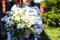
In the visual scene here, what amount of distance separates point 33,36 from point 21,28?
0.77 feet

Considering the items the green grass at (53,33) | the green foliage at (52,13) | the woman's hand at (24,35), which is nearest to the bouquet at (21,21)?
the woman's hand at (24,35)

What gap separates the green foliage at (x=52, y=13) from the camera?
40.2ft

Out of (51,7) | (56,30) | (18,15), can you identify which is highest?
(18,15)

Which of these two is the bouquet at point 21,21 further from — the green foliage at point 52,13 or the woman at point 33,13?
the green foliage at point 52,13

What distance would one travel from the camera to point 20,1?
168 inches

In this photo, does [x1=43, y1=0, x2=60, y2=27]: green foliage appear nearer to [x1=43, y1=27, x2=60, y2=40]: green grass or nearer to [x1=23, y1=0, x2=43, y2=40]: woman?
[x1=43, y1=27, x2=60, y2=40]: green grass

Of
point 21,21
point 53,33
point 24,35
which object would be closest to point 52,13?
point 53,33

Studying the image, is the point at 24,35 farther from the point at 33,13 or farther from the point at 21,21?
the point at 33,13

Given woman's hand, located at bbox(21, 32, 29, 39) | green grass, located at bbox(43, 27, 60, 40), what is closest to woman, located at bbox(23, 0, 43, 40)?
woman's hand, located at bbox(21, 32, 29, 39)

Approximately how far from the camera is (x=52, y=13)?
12258 millimetres

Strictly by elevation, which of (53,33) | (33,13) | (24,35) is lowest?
(53,33)

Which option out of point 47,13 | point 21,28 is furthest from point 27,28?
point 47,13

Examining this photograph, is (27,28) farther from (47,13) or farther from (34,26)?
(47,13)

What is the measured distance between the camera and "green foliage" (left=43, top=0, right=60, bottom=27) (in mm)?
12258
